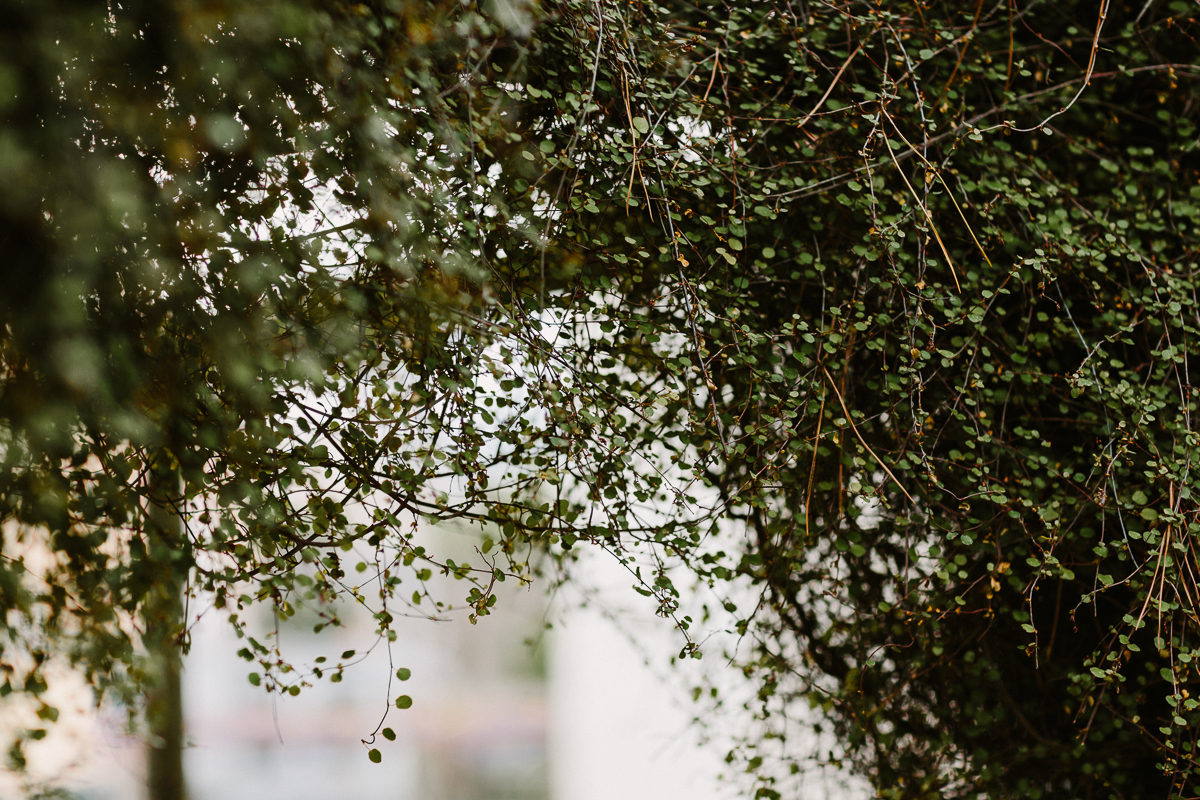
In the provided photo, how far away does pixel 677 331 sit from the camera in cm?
138

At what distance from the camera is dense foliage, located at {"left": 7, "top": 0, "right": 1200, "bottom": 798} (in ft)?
2.89

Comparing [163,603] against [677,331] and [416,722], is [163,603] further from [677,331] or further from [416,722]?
[416,722]

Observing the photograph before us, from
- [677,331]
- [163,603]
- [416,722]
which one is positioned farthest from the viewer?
[416,722]

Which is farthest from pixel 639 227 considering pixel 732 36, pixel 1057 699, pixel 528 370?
pixel 1057 699

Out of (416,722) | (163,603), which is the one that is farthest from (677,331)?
(416,722)

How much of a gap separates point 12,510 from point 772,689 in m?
1.19

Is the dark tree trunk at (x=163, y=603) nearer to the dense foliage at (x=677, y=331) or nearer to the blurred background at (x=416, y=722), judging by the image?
the dense foliage at (x=677, y=331)

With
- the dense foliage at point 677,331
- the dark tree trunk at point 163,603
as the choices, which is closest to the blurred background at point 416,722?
the dense foliage at point 677,331

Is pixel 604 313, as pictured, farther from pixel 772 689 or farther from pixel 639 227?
pixel 772 689

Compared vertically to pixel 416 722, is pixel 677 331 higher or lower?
lower

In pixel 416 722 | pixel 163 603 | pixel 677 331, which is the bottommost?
pixel 163 603

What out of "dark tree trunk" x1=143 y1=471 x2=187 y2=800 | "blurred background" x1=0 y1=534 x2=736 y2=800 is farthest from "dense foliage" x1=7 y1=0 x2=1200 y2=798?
"blurred background" x1=0 y1=534 x2=736 y2=800

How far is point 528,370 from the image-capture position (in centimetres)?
132

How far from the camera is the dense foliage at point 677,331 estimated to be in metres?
0.88
